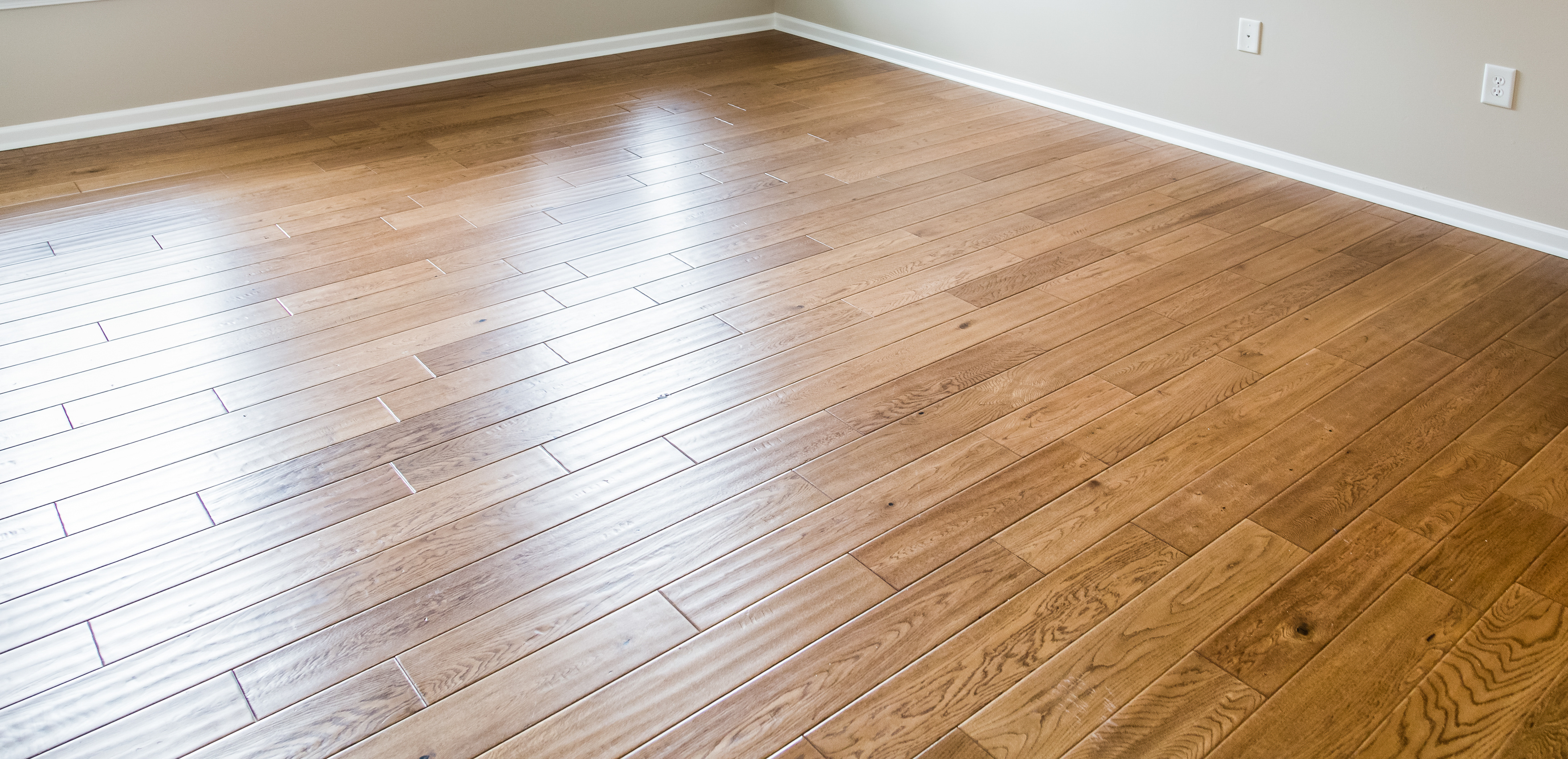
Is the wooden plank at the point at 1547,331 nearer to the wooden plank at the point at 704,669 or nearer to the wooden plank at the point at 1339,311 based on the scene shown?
the wooden plank at the point at 1339,311

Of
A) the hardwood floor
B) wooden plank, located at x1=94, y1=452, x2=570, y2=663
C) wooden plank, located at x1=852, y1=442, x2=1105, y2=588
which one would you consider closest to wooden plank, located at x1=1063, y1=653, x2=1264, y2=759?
the hardwood floor

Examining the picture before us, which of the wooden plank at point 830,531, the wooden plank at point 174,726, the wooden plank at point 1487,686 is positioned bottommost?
the wooden plank at point 1487,686

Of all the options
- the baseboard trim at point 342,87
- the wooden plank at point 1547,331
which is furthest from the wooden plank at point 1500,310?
the baseboard trim at point 342,87

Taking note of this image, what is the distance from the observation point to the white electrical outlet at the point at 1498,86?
9.62 ft

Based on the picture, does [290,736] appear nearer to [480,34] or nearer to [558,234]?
[558,234]

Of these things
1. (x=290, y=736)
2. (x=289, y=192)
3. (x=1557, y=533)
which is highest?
(x=289, y=192)

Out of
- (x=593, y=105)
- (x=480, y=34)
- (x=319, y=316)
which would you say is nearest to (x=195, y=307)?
(x=319, y=316)

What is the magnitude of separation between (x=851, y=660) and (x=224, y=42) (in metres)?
3.51

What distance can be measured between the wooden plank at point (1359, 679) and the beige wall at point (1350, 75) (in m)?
1.85

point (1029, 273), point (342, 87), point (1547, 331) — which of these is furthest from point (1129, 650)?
point (342, 87)

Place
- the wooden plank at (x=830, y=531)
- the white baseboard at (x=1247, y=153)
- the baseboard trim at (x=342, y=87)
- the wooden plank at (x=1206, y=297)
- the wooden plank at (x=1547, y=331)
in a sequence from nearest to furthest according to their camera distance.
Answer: the wooden plank at (x=830, y=531) < the wooden plank at (x=1547, y=331) < the wooden plank at (x=1206, y=297) < the white baseboard at (x=1247, y=153) < the baseboard trim at (x=342, y=87)

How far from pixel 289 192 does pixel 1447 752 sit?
3.26 meters

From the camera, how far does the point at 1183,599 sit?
1.73 meters

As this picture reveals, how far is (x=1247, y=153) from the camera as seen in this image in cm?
365
